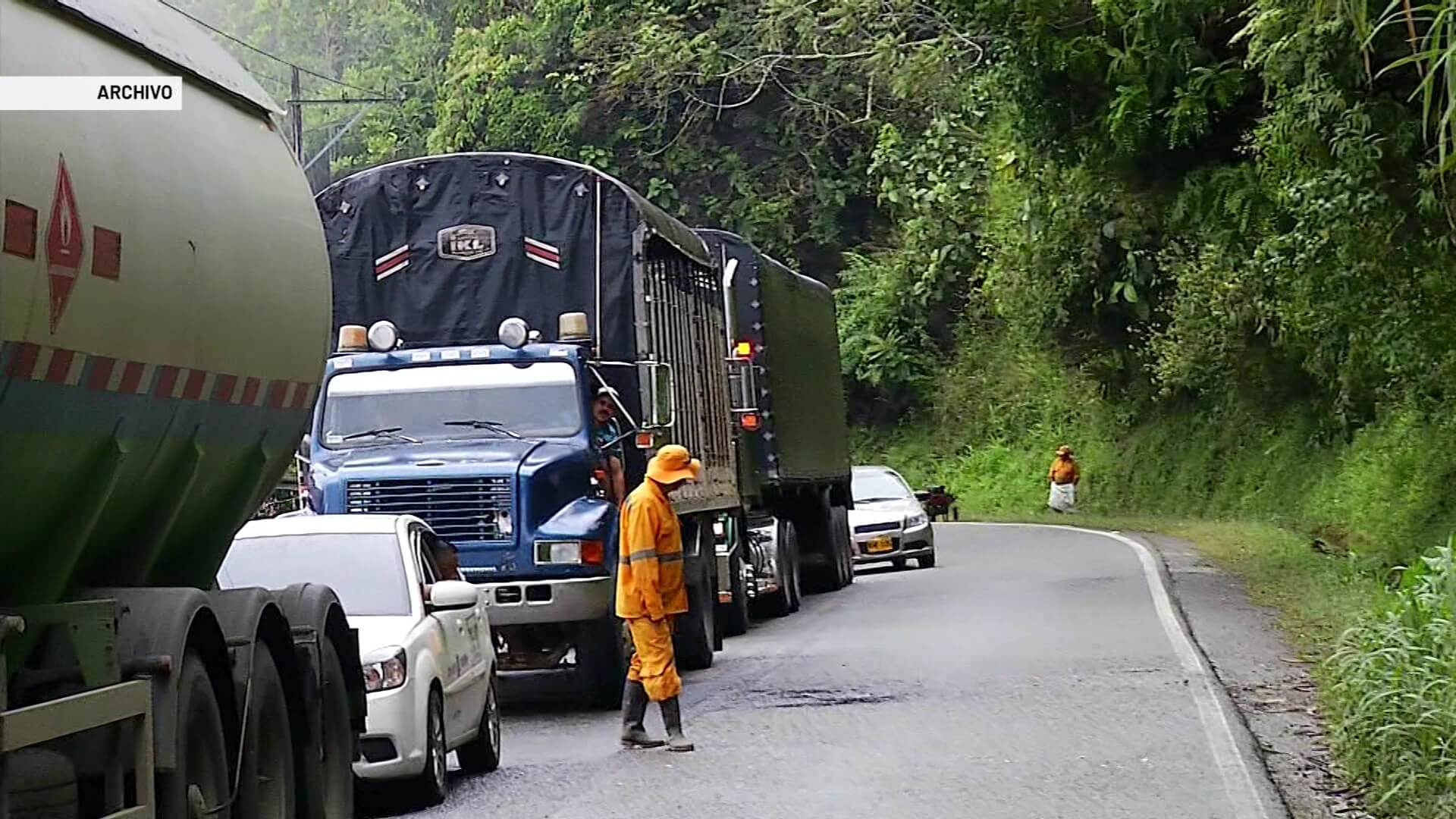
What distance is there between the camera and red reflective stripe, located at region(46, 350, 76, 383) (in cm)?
589

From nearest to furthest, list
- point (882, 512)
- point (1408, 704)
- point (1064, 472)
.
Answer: point (1408, 704) → point (882, 512) → point (1064, 472)

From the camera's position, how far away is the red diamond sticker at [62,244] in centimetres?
A: 580

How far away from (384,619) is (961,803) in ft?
10.0

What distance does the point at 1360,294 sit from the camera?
1864 centimetres

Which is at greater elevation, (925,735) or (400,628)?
(400,628)

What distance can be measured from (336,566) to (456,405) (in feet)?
13.0

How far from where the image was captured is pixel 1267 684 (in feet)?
49.1

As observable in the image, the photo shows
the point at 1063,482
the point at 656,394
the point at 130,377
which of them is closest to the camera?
the point at 130,377

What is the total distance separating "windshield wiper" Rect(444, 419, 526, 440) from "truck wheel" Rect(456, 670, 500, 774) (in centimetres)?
298

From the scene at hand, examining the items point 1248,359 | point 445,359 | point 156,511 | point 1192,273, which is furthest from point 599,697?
point 1248,359

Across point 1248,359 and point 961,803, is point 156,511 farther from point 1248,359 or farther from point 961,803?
point 1248,359

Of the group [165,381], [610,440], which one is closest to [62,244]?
[165,381]

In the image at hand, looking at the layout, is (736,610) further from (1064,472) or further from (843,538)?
(1064,472)

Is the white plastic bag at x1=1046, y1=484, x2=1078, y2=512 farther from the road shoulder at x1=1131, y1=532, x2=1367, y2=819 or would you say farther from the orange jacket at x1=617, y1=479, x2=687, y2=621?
the orange jacket at x1=617, y1=479, x2=687, y2=621
